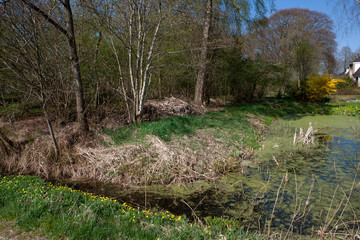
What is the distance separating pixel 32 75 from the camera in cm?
533

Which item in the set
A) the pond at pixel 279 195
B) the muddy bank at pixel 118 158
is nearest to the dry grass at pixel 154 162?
the muddy bank at pixel 118 158

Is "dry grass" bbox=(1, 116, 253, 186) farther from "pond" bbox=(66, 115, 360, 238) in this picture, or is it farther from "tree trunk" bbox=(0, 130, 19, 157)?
"pond" bbox=(66, 115, 360, 238)

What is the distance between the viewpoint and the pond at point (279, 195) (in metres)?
3.58

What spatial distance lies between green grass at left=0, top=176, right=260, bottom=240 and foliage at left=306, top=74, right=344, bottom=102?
18.1 metres

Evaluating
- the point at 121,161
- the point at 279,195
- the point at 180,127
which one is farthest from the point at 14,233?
the point at 180,127

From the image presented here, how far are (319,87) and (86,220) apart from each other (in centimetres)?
1972

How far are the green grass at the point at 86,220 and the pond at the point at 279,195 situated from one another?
541 millimetres

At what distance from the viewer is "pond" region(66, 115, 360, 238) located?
3.58 m

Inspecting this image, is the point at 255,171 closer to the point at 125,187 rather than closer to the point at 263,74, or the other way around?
the point at 125,187

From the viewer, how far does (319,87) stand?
1831 centimetres

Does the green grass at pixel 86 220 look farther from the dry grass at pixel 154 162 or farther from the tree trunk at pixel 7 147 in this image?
the tree trunk at pixel 7 147

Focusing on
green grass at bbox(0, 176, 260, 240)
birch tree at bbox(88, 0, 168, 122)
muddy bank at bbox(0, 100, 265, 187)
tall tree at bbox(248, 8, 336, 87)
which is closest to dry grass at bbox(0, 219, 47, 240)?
green grass at bbox(0, 176, 260, 240)

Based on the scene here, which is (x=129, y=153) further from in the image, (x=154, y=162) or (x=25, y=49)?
(x=25, y=49)

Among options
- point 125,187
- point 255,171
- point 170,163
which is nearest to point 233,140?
point 255,171
